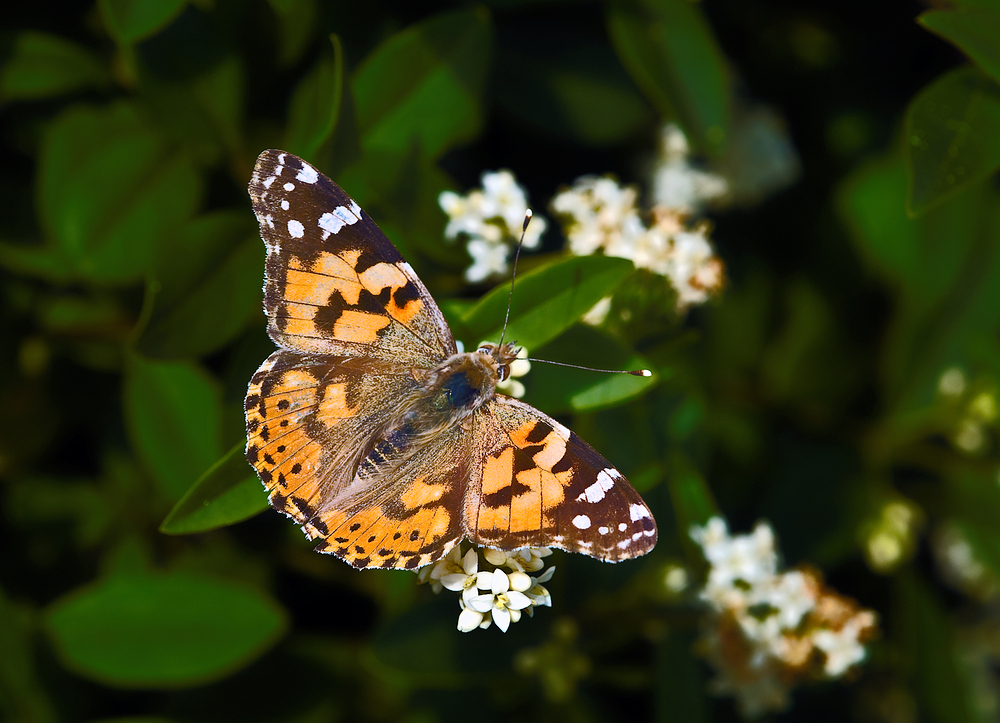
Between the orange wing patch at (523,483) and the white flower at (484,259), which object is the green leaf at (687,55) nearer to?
the white flower at (484,259)

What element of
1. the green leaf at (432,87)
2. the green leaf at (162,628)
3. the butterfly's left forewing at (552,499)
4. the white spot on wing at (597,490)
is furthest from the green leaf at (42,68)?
the white spot on wing at (597,490)

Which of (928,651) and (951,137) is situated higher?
(951,137)

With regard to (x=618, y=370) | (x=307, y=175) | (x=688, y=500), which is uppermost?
(x=307, y=175)

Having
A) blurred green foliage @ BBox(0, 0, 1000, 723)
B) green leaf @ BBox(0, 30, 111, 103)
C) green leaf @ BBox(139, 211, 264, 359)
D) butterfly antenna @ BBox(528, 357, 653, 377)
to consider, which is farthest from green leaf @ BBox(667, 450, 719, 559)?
green leaf @ BBox(0, 30, 111, 103)

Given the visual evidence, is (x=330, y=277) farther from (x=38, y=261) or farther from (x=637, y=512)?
(x=38, y=261)

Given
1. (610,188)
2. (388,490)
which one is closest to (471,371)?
(388,490)

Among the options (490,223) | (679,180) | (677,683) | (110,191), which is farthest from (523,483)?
(679,180)

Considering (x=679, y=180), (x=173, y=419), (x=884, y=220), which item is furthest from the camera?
(x=884, y=220)

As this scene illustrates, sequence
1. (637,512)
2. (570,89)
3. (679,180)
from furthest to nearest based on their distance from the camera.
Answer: (679,180) < (570,89) < (637,512)
